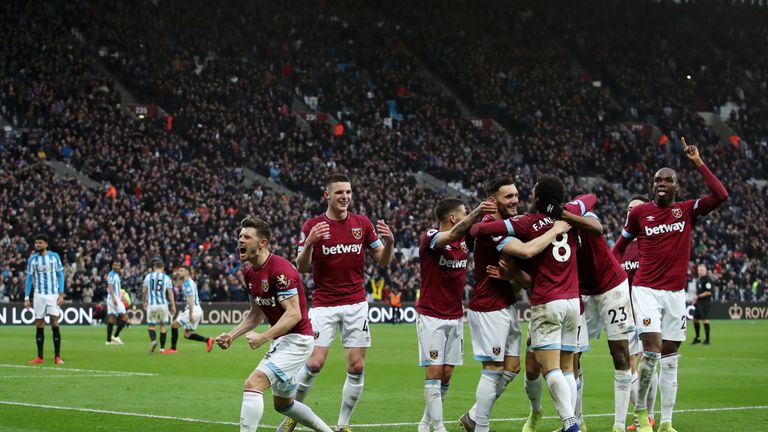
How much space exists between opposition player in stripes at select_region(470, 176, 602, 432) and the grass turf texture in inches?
93.8

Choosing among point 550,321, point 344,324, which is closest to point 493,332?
point 550,321

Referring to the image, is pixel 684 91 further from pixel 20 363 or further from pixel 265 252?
pixel 265 252

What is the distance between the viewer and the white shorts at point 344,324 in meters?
12.5

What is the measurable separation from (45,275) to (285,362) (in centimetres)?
1507

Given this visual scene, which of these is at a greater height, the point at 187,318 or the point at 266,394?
the point at 187,318

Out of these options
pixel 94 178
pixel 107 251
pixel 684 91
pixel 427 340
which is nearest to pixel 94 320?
pixel 107 251

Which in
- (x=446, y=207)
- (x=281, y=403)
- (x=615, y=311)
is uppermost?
(x=446, y=207)

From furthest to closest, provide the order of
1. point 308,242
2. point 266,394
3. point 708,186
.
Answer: point 266,394, point 708,186, point 308,242

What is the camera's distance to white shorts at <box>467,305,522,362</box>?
11398mm

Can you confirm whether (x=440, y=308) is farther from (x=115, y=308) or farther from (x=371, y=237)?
(x=115, y=308)

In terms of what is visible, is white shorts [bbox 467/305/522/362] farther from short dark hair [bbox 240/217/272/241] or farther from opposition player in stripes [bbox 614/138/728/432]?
short dark hair [bbox 240/217/272/241]

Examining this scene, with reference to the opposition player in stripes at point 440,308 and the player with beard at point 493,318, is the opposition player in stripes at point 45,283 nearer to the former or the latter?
the opposition player in stripes at point 440,308

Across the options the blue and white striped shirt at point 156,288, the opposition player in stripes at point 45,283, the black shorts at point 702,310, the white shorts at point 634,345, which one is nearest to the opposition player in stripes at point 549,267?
the white shorts at point 634,345

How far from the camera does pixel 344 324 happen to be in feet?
41.3
